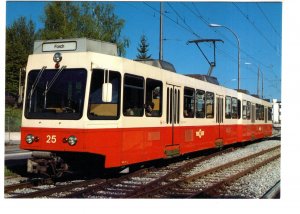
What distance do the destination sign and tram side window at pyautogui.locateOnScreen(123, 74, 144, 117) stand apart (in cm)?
129

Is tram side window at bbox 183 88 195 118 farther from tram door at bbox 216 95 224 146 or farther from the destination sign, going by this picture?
the destination sign

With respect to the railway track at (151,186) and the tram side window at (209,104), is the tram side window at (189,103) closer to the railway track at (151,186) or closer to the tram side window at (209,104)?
the tram side window at (209,104)

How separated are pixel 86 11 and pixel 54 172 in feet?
58.3

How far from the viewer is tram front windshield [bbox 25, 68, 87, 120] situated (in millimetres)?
9297

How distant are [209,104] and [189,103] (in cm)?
219

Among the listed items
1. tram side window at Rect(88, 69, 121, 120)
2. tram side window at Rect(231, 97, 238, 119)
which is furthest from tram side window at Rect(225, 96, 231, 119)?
tram side window at Rect(88, 69, 121, 120)

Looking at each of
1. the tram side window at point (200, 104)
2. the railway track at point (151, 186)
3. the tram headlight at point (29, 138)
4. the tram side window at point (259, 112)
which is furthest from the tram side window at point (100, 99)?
the tram side window at point (259, 112)

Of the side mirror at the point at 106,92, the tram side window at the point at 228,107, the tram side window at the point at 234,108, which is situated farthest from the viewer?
the tram side window at the point at 234,108

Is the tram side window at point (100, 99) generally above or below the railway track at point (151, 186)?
above

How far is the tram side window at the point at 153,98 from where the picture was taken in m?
11.1

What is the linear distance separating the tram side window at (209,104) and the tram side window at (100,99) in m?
6.10
